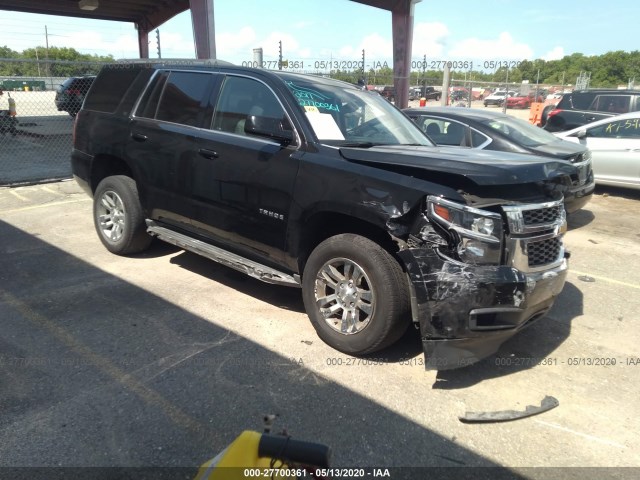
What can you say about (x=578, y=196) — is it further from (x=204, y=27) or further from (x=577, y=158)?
(x=204, y=27)

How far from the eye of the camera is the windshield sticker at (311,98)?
3891 millimetres

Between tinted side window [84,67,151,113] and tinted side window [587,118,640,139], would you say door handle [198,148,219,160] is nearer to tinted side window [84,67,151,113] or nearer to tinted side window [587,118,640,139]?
tinted side window [84,67,151,113]

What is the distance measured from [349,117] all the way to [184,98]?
1.60 metres

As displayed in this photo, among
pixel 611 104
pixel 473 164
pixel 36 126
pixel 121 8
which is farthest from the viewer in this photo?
pixel 121 8

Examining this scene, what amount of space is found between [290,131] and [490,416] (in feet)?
7.73

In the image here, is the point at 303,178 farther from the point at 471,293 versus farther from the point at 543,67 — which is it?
the point at 543,67

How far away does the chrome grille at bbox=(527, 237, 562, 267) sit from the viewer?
10.3 feet

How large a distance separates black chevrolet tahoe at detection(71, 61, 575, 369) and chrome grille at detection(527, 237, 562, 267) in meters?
0.01

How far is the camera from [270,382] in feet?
10.3

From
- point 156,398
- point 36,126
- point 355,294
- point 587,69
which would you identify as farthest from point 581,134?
point 587,69

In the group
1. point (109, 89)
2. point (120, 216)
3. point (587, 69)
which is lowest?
point (120, 216)

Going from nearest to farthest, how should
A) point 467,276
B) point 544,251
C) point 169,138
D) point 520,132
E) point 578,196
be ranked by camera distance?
1. point 467,276
2. point 544,251
3. point 169,138
4. point 578,196
5. point 520,132

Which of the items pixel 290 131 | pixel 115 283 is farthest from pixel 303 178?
pixel 115 283

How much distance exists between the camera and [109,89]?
208 inches
